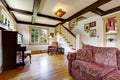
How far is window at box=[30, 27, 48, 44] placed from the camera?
26.9 ft

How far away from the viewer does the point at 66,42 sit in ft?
22.9

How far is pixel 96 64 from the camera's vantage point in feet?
7.52

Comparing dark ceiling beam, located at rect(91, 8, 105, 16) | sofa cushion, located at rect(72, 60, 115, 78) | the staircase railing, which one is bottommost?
sofa cushion, located at rect(72, 60, 115, 78)

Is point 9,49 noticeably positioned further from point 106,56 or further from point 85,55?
point 106,56

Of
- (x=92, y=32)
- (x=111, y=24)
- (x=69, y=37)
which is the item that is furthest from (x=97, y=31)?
(x=69, y=37)

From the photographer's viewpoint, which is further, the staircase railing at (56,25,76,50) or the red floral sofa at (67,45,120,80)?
the staircase railing at (56,25,76,50)

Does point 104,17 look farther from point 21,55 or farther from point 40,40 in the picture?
point 40,40

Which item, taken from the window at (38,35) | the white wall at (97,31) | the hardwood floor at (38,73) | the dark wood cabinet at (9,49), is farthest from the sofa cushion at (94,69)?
the window at (38,35)

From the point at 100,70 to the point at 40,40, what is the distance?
711cm

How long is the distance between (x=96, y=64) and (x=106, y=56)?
0.98 feet

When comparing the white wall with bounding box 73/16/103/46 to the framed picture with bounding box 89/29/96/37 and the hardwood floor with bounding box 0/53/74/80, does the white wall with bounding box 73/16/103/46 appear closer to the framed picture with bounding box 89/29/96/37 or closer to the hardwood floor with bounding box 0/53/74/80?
the framed picture with bounding box 89/29/96/37

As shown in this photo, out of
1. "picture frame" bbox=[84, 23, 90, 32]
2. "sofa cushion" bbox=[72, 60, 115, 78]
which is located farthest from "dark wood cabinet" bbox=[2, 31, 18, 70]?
"picture frame" bbox=[84, 23, 90, 32]

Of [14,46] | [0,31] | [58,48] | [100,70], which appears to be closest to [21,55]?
[14,46]

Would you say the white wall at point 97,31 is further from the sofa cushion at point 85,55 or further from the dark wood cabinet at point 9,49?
the dark wood cabinet at point 9,49
